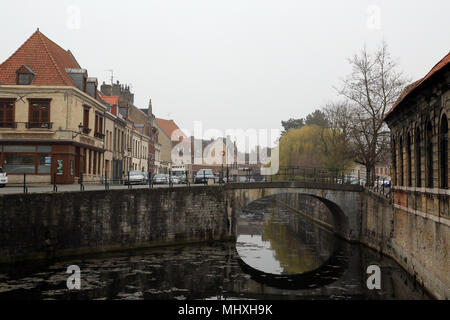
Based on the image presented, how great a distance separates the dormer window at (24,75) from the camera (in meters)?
30.6

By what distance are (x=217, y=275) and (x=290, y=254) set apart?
748 cm

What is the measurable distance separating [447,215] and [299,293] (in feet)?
20.9

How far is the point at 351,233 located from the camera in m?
31.1

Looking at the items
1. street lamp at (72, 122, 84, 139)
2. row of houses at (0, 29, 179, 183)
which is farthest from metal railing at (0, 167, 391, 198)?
street lamp at (72, 122, 84, 139)

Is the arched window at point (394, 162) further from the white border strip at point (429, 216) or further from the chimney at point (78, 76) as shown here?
the chimney at point (78, 76)

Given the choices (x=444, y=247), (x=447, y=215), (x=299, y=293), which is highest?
(x=447, y=215)

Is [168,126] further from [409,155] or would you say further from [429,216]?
[429,216]

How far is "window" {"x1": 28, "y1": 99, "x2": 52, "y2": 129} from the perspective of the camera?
30672 millimetres

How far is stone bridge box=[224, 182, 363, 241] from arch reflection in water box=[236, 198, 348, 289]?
161 centimetres

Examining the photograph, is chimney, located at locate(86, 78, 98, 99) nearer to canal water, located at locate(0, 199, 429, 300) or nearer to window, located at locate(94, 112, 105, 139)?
window, located at locate(94, 112, 105, 139)

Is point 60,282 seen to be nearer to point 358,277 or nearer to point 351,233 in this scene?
point 358,277

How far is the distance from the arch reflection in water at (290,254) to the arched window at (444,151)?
21.9ft

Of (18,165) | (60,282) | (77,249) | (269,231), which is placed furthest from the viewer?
(269,231)
